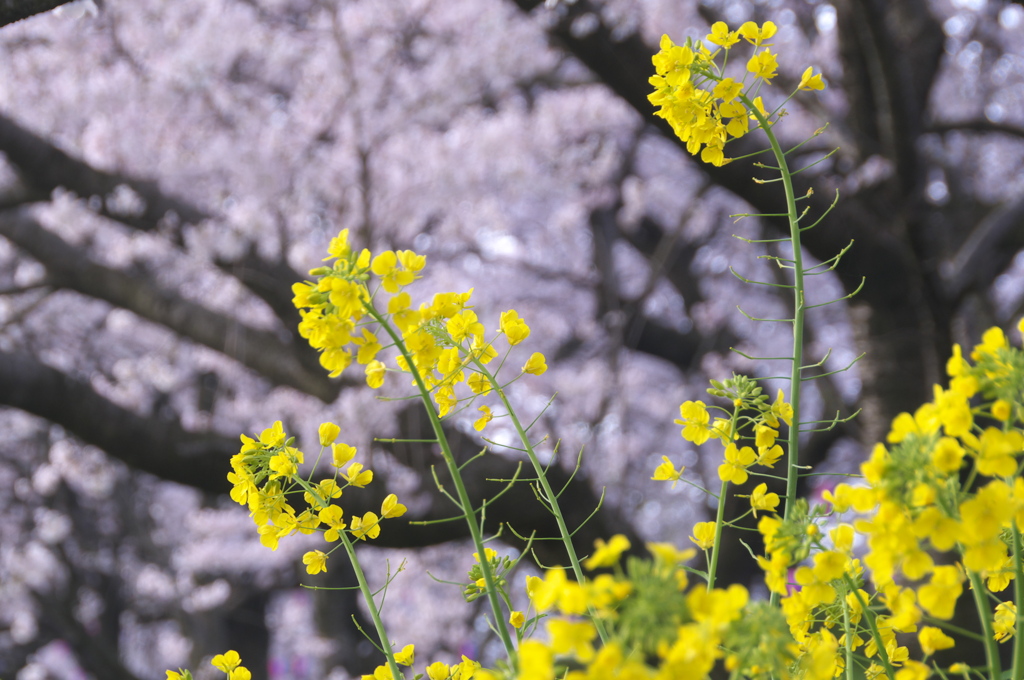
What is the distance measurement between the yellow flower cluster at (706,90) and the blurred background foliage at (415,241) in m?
0.75

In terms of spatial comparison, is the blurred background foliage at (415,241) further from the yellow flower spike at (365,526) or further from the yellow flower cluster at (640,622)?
the yellow flower cluster at (640,622)

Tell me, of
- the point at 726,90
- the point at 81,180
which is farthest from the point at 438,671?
the point at 81,180

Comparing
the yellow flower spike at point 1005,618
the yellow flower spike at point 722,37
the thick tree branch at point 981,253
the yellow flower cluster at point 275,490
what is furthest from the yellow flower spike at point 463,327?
the thick tree branch at point 981,253

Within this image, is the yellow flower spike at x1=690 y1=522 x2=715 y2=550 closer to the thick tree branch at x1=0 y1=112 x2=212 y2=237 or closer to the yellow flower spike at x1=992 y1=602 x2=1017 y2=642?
the yellow flower spike at x1=992 y1=602 x2=1017 y2=642

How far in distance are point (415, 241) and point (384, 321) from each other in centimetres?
505

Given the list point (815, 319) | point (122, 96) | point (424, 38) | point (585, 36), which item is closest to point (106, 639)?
point (122, 96)

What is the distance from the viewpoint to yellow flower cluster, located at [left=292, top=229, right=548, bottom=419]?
0.56 metres

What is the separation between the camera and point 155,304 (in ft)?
10.8

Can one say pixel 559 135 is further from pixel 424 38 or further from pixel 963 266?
pixel 963 266

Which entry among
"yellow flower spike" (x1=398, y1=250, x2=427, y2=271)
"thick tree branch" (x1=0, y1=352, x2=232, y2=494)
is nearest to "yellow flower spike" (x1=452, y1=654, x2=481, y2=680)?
"yellow flower spike" (x1=398, y1=250, x2=427, y2=271)

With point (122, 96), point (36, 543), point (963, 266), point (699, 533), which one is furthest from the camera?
point (36, 543)

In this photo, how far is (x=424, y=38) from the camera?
5.13m

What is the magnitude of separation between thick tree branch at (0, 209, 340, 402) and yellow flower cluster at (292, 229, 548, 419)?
2.85 metres

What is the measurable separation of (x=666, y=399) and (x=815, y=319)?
1.47 metres
